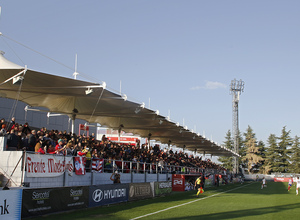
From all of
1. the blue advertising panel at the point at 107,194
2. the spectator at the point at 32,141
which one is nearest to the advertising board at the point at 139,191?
the blue advertising panel at the point at 107,194

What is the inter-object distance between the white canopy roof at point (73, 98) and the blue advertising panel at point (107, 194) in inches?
211

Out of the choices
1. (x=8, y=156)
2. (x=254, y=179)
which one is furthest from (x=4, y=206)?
(x=254, y=179)

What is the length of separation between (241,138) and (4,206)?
115397mm

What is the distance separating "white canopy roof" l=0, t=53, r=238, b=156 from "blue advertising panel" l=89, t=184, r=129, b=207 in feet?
17.6

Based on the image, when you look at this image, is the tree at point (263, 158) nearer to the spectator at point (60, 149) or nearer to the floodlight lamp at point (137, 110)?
the floodlight lamp at point (137, 110)

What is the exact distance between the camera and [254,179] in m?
85.8

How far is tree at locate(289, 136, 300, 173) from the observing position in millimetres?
97188

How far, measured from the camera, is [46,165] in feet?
51.6

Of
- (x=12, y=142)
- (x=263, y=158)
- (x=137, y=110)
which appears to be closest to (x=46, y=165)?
(x=12, y=142)

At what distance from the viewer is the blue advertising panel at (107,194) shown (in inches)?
673

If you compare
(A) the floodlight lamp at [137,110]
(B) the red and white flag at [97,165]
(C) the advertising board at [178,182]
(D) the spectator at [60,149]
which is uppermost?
(A) the floodlight lamp at [137,110]

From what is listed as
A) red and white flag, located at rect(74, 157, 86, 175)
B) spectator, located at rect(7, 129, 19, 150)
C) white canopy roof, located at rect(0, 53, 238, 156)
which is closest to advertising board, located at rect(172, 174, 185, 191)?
white canopy roof, located at rect(0, 53, 238, 156)

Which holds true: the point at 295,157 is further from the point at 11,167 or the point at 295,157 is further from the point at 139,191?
the point at 11,167

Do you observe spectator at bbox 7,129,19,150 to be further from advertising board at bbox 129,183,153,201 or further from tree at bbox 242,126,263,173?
tree at bbox 242,126,263,173
